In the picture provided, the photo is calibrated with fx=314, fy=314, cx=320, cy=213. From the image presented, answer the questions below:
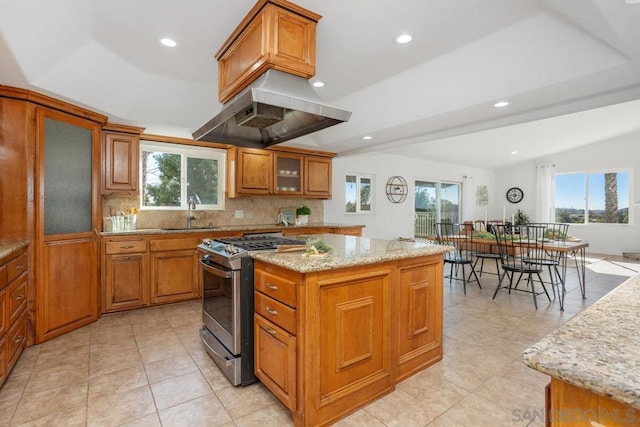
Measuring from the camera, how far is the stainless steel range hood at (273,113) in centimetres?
195

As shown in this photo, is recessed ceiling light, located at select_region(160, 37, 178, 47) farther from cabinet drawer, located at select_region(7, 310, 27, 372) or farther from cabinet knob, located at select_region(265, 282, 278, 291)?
cabinet drawer, located at select_region(7, 310, 27, 372)

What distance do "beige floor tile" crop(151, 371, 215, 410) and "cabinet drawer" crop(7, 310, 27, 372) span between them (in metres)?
1.07

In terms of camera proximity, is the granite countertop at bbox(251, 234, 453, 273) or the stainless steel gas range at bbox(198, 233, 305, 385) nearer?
the granite countertop at bbox(251, 234, 453, 273)

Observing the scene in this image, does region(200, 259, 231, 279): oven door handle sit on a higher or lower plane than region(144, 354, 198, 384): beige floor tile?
higher

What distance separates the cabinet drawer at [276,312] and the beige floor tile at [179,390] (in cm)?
66

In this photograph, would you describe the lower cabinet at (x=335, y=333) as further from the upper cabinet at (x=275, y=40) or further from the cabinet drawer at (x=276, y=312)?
the upper cabinet at (x=275, y=40)

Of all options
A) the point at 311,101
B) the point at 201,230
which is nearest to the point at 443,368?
the point at 311,101

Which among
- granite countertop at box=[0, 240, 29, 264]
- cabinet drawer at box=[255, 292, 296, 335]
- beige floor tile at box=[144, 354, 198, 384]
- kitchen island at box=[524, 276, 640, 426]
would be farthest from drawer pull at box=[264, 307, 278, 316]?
granite countertop at box=[0, 240, 29, 264]

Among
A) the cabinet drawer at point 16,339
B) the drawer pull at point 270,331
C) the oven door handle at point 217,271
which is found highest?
the oven door handle at point 217,271

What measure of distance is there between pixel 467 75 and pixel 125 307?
4.36 m

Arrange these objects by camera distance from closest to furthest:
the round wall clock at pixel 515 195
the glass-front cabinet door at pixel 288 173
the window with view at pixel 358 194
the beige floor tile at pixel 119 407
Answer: the beige floor tile at pixel 119 407, the glass-front cabinet door at pixel 288 173, the window with view at pixel 358 194, the round wall clock at pixel 515 195

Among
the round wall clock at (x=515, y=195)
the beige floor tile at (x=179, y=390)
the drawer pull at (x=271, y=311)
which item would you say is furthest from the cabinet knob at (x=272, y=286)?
the round wall clock at (x=515, y=195)

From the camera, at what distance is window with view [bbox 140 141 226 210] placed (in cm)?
433

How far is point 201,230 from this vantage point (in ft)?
13.4
